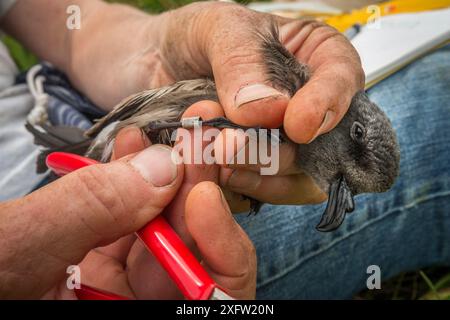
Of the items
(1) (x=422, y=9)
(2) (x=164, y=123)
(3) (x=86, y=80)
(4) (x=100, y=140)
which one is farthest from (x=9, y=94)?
(1) (x=422, y=9)

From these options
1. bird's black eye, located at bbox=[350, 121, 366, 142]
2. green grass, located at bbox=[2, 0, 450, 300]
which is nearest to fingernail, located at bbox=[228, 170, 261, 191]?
bird's black eye, located at bbox=[350, 121, 366, 142]

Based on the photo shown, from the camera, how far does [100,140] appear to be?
663mm

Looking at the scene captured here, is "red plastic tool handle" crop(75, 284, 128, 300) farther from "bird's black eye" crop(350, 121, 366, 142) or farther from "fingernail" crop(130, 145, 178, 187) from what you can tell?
"bird's black eye" crop(350, 121, 366, 142)

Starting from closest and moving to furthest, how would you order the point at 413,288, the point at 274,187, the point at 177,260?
the point at 177,260 < the point at 274,187 < the point at 413,288

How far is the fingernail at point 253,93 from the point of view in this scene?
500mm

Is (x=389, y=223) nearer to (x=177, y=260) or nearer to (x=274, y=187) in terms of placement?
(x=274, y=187)

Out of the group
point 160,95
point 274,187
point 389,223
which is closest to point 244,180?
point 274,187

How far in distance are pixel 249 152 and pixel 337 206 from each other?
10 centimetres

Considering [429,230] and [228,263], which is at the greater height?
[228,263]

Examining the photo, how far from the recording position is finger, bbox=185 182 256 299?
49 cm

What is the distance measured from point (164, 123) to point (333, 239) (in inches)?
13.2

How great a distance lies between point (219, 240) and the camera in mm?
501

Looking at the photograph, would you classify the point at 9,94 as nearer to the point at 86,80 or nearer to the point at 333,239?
the point at 86,80

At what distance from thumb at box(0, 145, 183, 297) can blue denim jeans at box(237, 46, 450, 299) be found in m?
0.17
